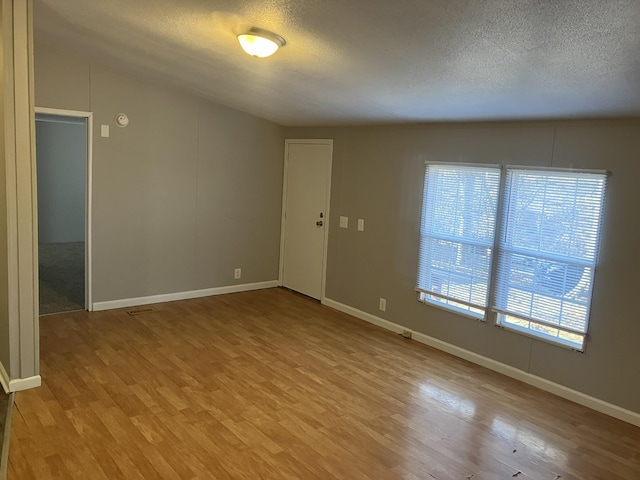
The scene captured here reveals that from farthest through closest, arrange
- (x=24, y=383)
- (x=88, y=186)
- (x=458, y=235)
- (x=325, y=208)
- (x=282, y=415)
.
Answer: (x=325, y=208), (x=88, y=186), (x=458, y=235), (x=24, y=383), (x=282, y=415)

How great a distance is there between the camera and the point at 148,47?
4012 mm

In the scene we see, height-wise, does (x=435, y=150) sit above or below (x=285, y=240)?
above

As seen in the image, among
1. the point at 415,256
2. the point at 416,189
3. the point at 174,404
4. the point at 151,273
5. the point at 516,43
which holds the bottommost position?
the point at 174,404

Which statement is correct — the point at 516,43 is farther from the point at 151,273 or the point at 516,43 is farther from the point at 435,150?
the point at 151,273

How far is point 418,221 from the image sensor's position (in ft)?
16.0

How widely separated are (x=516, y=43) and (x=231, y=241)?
4.26 meters

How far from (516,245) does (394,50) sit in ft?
6.46

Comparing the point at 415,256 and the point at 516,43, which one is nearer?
the point at 516,43

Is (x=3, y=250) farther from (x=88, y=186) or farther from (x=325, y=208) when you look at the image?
(x=325, y=208)

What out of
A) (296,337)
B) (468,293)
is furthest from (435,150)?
(296,337)

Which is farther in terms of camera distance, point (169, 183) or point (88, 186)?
point (169, 183)

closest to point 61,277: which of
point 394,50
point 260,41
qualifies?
point 260,41

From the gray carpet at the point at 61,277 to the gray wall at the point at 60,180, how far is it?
0.90ft

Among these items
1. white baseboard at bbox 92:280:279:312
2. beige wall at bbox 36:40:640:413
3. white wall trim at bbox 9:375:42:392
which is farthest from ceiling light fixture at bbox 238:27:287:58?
white baseboard at bbox 92:280:279:312
